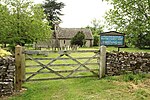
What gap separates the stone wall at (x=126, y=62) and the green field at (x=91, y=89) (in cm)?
56

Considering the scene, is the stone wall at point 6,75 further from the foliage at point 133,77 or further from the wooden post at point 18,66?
the foliage at point 133,77

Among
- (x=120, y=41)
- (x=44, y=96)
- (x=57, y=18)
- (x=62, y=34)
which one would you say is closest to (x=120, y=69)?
(x=120, y=41)

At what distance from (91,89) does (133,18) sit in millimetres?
7567

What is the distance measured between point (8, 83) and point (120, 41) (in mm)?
6747

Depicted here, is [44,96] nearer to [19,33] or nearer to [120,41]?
[120,41]

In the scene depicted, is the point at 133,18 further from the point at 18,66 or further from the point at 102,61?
the point at 18,66

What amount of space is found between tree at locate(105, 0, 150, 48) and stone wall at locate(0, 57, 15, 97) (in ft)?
28.1

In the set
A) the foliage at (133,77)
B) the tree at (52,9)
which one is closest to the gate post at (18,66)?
the foliage at (133,77)

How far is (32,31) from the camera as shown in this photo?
24.9 m

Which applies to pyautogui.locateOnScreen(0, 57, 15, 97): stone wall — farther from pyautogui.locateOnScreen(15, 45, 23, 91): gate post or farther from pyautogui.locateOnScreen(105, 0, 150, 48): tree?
pyautogui.locateOnScreen(105, 0, 150, 48): tree

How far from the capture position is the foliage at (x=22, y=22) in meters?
23.6

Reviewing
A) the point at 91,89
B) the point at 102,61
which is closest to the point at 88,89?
the point at 91,89

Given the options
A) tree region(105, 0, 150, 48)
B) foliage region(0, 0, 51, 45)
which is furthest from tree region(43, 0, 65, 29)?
tree region(105, 0, 150, 48)

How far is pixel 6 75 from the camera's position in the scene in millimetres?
7789
